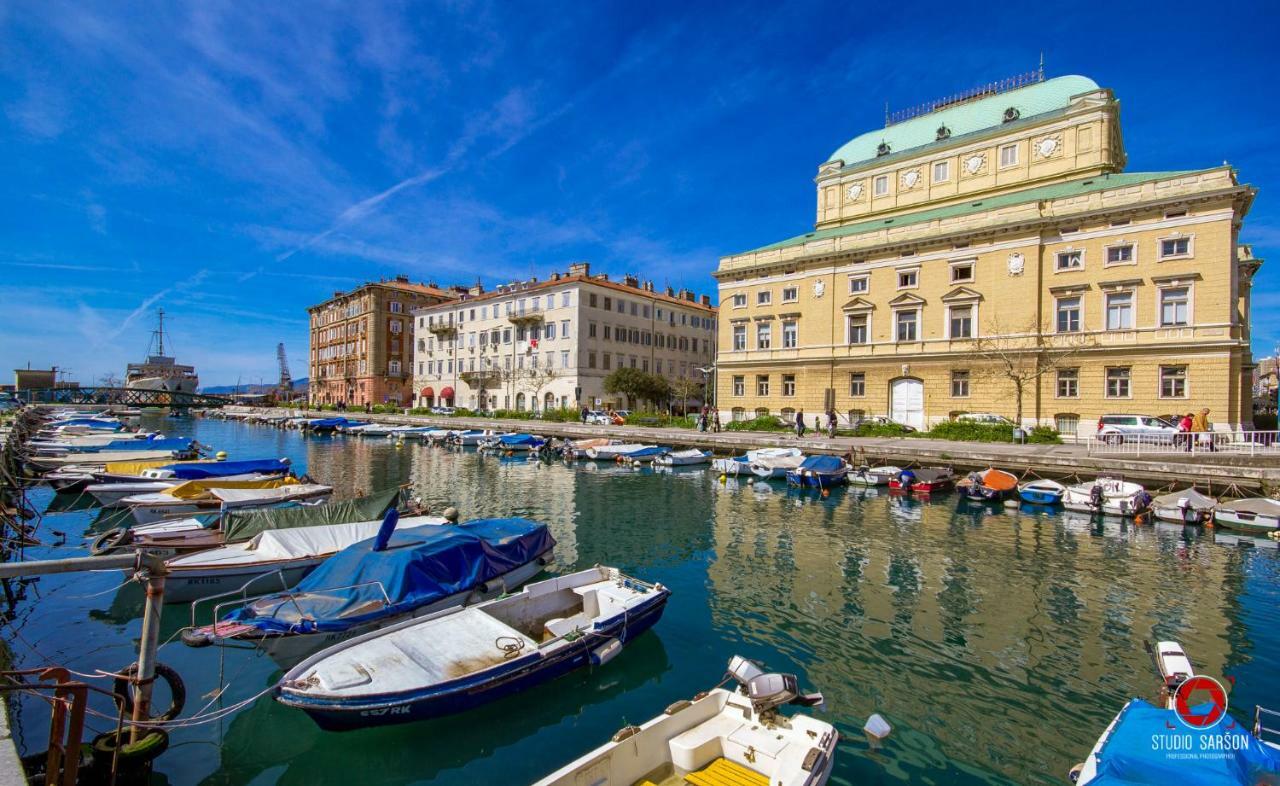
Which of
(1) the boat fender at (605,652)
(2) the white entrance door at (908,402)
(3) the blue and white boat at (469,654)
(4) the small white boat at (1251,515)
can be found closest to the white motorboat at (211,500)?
(3) the blue and white boat at (469,654)

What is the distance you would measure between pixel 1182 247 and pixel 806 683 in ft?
138

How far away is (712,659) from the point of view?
1177cm

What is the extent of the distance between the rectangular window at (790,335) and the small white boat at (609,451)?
17.9 metres

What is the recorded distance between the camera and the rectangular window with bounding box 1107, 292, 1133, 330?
38.6 metres

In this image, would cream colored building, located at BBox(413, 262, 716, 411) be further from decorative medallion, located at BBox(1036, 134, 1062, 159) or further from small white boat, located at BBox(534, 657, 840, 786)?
small white boat, located at BBox(534, 657, 840, 786)

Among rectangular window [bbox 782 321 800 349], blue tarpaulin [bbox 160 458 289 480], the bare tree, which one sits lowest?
blue tarpaulin [bbox 160 458 289 480]

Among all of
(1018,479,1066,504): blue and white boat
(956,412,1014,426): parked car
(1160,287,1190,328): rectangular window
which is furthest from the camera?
(956,412,1014,426): parked car

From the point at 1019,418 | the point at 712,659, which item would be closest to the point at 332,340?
the point at 1019,418

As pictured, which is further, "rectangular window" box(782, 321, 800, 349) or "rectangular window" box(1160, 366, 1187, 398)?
"rectangular window" box(782, 321, 800, 349)

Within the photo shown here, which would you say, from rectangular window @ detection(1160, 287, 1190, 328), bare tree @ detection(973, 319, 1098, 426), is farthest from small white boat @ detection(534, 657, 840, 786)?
rectangular window @ detection(1160, 287, 1190, 328)

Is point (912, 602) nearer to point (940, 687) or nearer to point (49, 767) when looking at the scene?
point (940, 687)

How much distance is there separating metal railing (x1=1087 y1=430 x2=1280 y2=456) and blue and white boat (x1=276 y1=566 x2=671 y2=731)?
30.0 meters

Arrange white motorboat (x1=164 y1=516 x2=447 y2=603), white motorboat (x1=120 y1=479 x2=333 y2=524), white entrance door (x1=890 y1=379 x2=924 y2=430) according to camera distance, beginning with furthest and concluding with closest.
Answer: white entrance door (x1=890 y1=379 x2=924 y2=430) → white motorboat (x1=120 y1=479 x2=333 y2=524) → white motorboat (x1=164 y1=516 x2=447 y2=603)

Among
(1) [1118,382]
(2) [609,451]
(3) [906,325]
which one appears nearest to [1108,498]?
(1) [1118,382]
